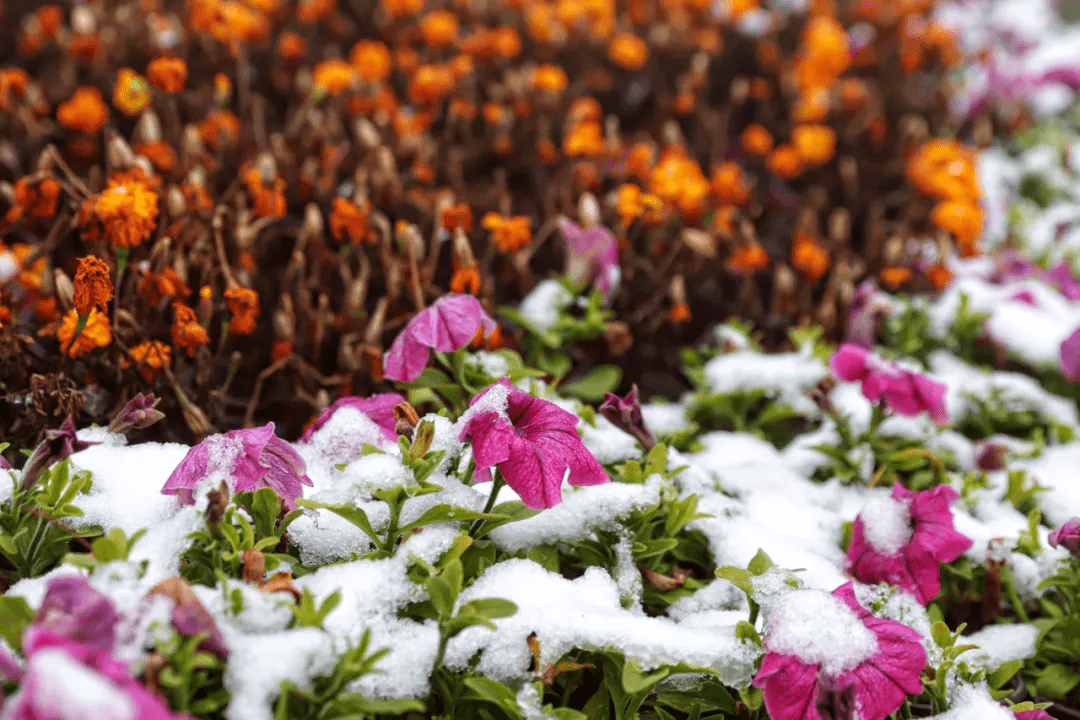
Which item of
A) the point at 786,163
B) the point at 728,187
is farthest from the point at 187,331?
the point at 786,163

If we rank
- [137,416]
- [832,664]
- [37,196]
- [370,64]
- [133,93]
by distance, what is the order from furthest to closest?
[370,64]
[133,93]
[37,196]
[137,416]
[832,664]

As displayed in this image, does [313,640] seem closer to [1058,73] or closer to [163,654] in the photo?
[163,654]

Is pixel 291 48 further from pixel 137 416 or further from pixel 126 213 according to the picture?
pixel 137 416

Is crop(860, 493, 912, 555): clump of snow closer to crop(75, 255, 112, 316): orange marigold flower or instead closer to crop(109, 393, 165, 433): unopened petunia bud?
crop(109, 393, 165, 433): unopened petunia bud

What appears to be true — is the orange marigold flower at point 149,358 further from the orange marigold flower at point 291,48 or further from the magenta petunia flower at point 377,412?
the orange marigold flower at point 291,48

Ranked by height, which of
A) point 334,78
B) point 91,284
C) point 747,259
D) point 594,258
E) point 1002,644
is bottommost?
point 1002,644

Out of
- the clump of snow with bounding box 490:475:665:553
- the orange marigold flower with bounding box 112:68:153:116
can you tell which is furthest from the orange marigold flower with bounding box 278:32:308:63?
the clump of snow with bounding box 490:475:665:553

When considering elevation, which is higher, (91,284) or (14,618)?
(91,284)

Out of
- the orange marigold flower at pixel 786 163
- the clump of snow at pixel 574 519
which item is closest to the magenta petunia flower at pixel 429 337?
the clump of snow at pixel 574 519

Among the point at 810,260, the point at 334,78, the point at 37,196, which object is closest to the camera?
the point at 37,196
